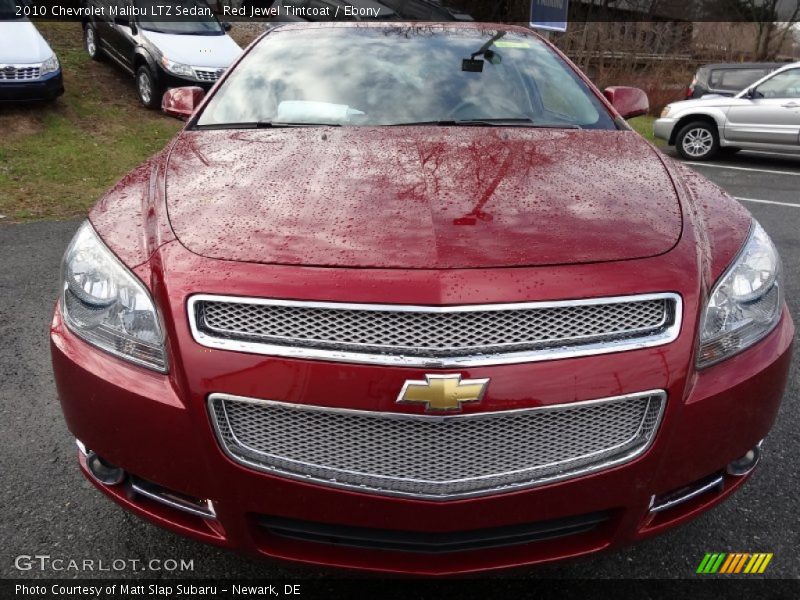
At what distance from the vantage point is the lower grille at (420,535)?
1.55m

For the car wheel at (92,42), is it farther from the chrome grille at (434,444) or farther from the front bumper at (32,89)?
the chrome grille at (434,444)

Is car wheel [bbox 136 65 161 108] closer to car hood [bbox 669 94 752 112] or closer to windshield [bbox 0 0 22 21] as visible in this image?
windshield [bbox 0 0 22 21]

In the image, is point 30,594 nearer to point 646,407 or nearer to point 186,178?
point 186,178

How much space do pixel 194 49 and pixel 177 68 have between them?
500 mm

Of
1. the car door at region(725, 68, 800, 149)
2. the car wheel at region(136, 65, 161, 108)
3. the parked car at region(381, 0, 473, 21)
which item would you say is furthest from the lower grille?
the parked car at region(381, 0, 473, 21)

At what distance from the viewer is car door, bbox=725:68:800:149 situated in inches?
388

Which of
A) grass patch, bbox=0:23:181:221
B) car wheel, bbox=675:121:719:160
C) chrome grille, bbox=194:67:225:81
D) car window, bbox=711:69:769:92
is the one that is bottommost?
car wheel, bbox=675:121:719:160

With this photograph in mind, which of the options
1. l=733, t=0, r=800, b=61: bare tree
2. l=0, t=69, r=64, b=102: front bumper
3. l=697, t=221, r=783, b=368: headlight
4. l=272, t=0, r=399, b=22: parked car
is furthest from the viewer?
l=733, t=0, r=800, b=61: bare tree

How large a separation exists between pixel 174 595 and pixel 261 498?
630 millimetres

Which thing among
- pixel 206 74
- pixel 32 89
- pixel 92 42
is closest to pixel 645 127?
pixel 206 74

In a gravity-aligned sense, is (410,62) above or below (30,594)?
above

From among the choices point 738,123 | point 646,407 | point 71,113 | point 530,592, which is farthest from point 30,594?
point 738,123

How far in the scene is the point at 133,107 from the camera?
33.4ft

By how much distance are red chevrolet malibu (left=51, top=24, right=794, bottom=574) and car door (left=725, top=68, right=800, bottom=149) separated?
31.2 ft
